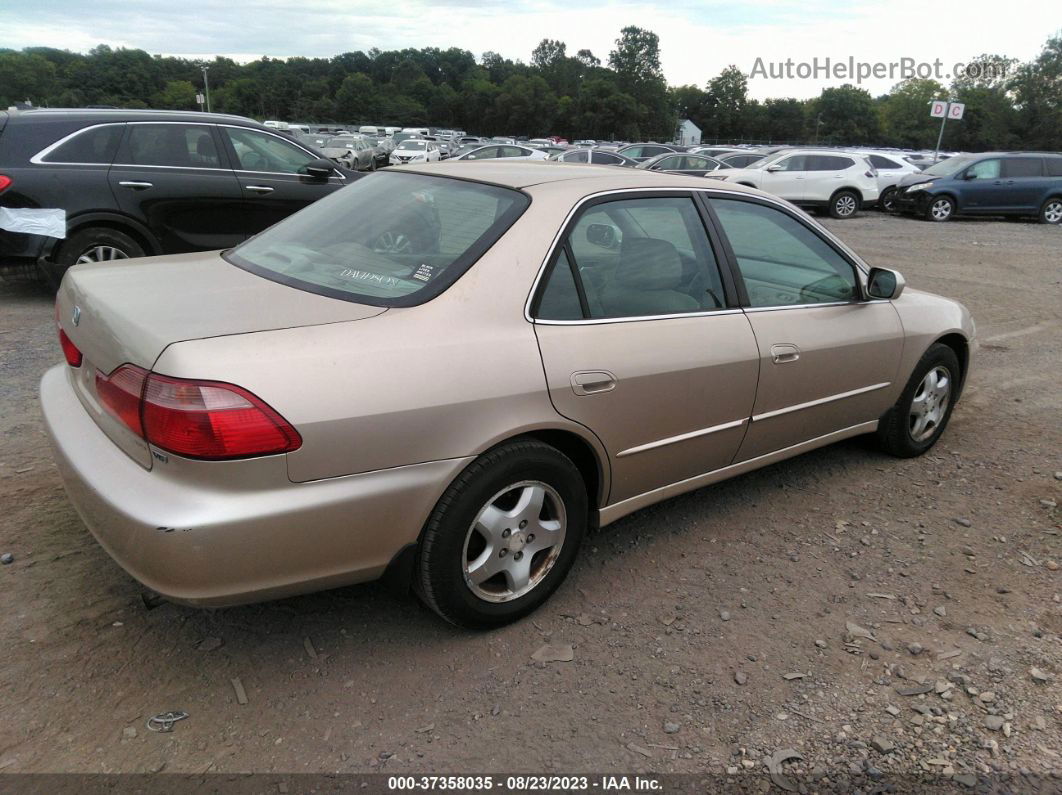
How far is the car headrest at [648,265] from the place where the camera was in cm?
308

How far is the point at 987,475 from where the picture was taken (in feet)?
14.2

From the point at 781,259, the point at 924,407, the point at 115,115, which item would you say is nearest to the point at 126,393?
the point at 781,259

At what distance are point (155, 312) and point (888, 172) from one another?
2200cm

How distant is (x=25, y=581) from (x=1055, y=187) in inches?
842

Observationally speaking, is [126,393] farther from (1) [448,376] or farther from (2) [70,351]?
(1) [448,376]

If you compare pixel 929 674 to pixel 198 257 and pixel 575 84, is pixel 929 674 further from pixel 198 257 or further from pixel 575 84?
pixel 575 84

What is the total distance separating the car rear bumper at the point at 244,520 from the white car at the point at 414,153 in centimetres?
2843

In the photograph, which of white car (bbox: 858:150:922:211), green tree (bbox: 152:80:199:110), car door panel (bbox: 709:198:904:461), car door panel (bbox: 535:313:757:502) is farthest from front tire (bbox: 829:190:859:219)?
green tree (bbox: 152:80:199:110)

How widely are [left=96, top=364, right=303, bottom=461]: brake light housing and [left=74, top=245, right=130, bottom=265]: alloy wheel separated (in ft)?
17.3

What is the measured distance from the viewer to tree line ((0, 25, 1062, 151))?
73.1m

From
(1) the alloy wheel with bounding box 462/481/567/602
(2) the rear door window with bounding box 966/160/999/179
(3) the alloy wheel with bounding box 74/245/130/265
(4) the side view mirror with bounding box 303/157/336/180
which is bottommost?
(1) the alloy wheel with bounding box 462/481/567/602

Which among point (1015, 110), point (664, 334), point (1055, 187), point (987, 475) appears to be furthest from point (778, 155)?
point (1015, 110)

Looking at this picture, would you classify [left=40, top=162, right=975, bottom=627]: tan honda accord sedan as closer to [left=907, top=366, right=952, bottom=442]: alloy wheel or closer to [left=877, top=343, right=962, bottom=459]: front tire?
[left=877, top=343, right=962, bottom=459]: front tire

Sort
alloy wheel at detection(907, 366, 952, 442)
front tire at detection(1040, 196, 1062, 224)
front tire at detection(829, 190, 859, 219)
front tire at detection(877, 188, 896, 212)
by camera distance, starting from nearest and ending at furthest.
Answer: alloy wheel at detection(907, 366, 952, 442)
front tire at detection(1040, 196, 1062, 224)
front tire at detection(829, 190, 859, 219)
front tire at detection(877, 188, 896, 212)
